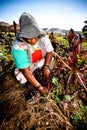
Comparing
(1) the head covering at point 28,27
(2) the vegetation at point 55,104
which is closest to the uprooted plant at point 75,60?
(2) the vegetation at point 55,104

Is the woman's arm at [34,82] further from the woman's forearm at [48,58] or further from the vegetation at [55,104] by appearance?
the woman's forearm at [48,58]

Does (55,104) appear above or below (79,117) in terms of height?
above

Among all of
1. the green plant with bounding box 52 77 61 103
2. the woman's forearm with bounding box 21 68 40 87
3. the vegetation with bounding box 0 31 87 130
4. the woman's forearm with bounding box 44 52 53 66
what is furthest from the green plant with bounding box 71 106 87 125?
the woman's forearm with bounding box 44 52 53 66

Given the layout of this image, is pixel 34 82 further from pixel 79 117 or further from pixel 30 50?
pixel 79 117

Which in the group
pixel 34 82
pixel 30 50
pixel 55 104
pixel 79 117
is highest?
pixel 30 50

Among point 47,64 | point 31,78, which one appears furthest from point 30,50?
point 31,78

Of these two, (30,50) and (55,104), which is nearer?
(55,104)

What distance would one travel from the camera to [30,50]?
9.83 ft

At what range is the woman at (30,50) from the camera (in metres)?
2.64

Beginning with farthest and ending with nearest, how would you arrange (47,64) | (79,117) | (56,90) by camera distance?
(47,64), (56,90), (79,117)

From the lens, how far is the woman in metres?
2.64

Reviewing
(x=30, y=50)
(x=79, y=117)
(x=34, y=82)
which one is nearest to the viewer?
(x=79, y=117)

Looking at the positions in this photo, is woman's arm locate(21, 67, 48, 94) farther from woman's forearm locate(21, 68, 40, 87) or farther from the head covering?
the head covering

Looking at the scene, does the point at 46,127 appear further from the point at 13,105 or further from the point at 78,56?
the point at 78,56
